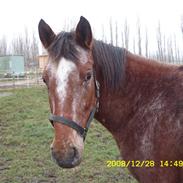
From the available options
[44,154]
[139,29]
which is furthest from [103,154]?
[139,29]

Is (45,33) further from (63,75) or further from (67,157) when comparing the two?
(67,157)

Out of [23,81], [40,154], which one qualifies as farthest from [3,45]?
[40,154]

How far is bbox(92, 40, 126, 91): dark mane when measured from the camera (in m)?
2.93

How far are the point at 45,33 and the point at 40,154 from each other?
4.95 m

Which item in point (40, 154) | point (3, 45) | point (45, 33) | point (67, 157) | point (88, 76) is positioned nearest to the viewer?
point (67, 157)

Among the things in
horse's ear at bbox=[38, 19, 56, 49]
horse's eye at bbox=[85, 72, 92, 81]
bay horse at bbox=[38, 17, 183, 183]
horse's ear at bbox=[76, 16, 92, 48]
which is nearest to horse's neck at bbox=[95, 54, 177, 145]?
bay horse at bbox=[38, 17, 183, 183]

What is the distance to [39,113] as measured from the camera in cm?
1123

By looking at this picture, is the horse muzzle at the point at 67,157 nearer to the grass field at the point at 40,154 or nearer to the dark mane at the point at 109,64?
the dark mane at the point at 109,64

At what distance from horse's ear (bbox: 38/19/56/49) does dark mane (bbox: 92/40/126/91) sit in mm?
447

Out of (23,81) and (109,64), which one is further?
(23,81)

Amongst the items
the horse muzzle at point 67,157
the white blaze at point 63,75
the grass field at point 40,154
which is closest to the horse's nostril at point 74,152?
the horse muzzle at point 67,157

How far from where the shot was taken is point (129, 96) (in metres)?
2.99

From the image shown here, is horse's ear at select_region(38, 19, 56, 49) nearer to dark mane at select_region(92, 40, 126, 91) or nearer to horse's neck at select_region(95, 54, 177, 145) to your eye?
dark mane at select_region(92, 40, 126, 91)

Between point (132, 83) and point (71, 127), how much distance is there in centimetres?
91
